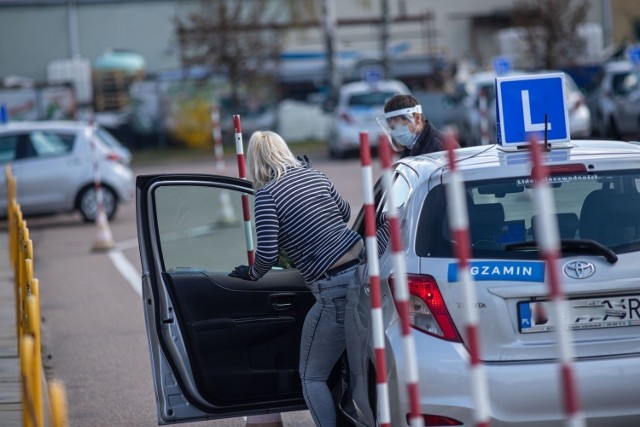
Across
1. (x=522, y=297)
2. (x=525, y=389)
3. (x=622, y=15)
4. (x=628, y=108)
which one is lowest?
(x=525, y=389)

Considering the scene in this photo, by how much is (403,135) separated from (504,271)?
2.89 meters

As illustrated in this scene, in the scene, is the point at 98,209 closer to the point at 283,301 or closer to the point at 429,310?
the point at 283,301

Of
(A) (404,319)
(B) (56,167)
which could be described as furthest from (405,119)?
(B) (56,167)

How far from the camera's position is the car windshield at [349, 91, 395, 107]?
1174 inches

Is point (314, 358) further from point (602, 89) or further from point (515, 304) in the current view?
point (602, 89)

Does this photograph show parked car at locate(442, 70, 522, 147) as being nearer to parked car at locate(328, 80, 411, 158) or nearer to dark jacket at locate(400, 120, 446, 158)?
parked car at locate(328, 80, 411, 158)

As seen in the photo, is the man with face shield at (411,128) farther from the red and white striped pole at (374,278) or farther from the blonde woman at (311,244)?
the red and white striped pole at (374,278)

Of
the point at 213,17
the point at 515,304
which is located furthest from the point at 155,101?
the point at 515,304

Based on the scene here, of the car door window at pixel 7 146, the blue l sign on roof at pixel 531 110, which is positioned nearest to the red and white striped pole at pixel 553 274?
the blue l sign on roof at pixel 531 110

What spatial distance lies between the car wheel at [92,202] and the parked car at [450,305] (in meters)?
14.1

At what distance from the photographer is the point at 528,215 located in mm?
5555

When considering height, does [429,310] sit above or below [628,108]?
below

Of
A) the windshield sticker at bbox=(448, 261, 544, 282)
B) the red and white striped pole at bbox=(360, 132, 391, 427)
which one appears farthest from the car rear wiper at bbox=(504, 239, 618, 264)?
the red and white striped pole at bbox=(360, 132, 391, 427)

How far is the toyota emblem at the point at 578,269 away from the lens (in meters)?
5.22
